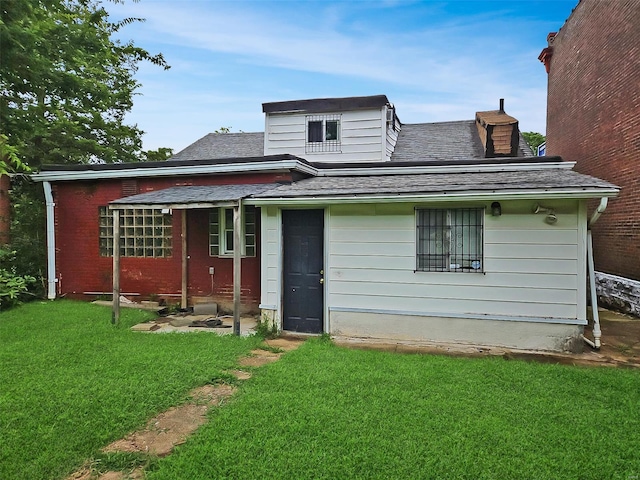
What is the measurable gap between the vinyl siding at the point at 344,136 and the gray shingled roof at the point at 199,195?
11.5 feet

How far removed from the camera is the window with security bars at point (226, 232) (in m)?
8.56

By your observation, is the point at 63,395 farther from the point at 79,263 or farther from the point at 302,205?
the point at 79,263

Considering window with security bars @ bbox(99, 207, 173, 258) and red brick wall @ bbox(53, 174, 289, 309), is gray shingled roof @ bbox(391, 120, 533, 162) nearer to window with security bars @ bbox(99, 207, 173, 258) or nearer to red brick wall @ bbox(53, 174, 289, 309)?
red brick wall @ bbox(53, 174, 289, 309)

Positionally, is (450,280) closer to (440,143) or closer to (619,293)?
(619,293)

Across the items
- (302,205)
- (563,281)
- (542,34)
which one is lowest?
(563,281)

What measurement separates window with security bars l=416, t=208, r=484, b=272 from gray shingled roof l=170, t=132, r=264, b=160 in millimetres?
7460

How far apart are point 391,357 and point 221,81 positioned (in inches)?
443

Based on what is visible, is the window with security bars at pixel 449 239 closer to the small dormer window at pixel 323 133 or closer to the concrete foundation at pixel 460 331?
the concrete foundation at pixel 460 331

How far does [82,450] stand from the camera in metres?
3.22

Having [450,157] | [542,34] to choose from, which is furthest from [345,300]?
[542,34]

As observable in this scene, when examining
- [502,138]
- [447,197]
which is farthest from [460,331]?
[502,138]

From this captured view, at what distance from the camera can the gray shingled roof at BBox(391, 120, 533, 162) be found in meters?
11.2

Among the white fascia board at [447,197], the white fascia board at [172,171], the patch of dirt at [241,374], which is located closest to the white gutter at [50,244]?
the white fascia board at [172,171]

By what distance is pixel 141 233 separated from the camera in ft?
30.9
